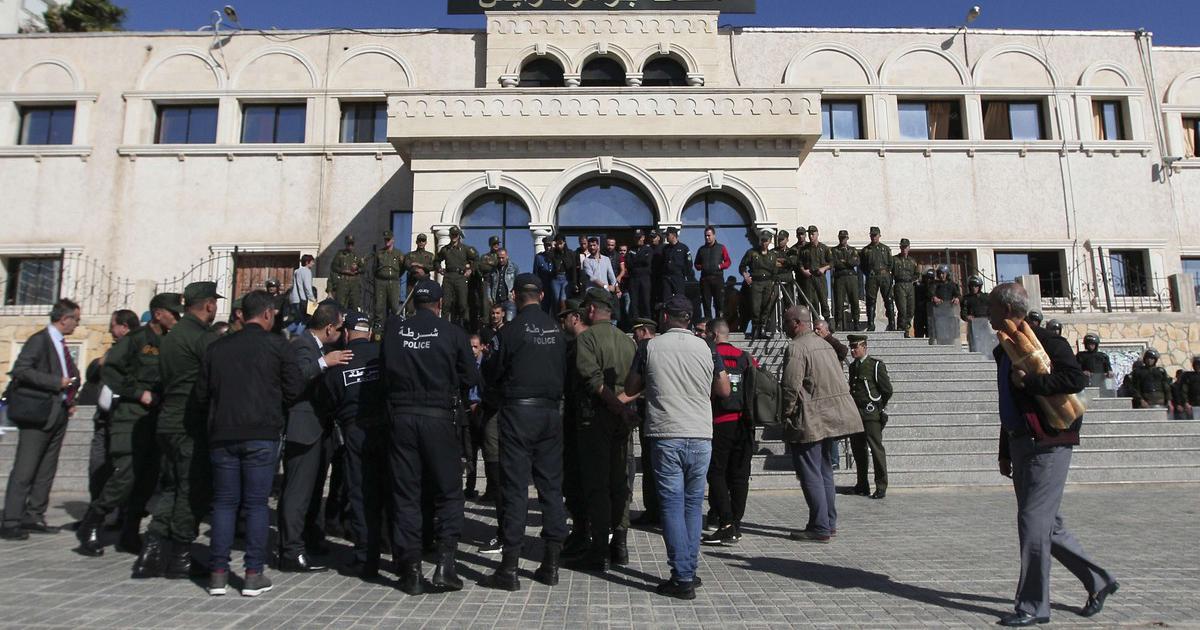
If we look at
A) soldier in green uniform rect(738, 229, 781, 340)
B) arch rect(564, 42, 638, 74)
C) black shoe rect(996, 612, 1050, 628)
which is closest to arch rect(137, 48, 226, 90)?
arch rect(564, 42, 638, 74)

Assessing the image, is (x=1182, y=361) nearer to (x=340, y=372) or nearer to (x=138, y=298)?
(x=340, y=372)

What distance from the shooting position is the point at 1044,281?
66.5ft

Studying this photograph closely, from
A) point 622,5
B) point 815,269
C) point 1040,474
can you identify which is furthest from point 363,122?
point 1040,474

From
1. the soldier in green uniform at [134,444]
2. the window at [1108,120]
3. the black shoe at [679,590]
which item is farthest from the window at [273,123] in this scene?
the window at [1108,120]

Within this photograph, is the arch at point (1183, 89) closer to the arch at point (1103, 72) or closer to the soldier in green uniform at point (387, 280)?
the arch at point (1103, 72)

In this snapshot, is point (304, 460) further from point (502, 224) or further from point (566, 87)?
point (566, 87)

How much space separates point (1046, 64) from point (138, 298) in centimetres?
2532

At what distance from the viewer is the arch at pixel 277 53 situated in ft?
68.7

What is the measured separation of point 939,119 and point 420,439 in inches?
820

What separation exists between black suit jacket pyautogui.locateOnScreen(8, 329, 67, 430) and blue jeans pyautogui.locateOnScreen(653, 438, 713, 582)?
6.01m

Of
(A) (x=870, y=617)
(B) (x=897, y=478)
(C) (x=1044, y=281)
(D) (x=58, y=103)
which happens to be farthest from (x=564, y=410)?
(D) (x=58, y=103)

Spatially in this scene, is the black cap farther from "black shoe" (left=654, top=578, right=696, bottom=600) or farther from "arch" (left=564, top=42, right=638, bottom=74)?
"arch" (left=564, top=42, right=638, bottom=74)

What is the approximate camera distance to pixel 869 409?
28.2 ft

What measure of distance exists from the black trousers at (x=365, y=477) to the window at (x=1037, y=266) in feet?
64.4
